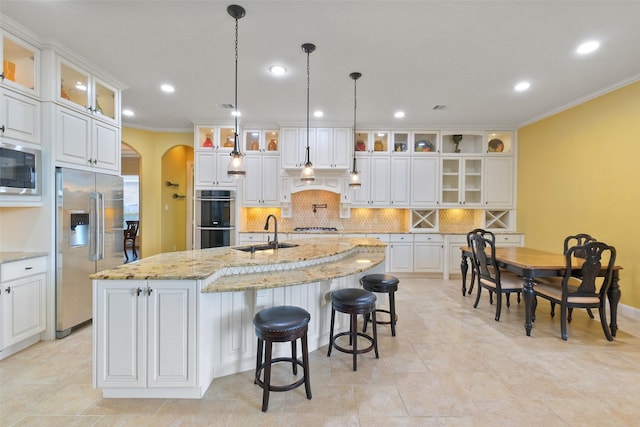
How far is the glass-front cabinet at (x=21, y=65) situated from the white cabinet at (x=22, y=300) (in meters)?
1.63

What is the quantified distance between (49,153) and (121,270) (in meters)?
1.78

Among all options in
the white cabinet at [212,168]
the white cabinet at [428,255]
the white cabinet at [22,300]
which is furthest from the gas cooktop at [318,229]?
the white cabinet at [22,300]

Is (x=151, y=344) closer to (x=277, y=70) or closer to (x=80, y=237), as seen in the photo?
(x=80, y=237)

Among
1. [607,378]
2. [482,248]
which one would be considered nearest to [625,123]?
[482,248]

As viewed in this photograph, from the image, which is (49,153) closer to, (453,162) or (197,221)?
(197,221)

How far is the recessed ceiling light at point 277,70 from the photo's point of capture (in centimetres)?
321

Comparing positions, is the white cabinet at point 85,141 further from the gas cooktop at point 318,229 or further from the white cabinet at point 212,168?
the gas cooktop at point 318,229

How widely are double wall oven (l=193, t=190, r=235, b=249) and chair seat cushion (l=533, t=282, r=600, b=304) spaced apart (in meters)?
4.60

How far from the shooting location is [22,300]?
2.56 m

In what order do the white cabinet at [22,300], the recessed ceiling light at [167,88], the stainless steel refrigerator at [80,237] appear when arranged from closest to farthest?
the white cabinet at [22,300]
the stainless steel refrigerator at [80,237]
the recessed ceiling light at [167,88]

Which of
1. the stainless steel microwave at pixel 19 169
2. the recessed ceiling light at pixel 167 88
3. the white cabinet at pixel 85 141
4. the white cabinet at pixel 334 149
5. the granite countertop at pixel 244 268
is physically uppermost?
the recessed ceiling light at pixel 167 88

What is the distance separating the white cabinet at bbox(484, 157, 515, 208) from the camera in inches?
220

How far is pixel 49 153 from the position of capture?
2.78 metres

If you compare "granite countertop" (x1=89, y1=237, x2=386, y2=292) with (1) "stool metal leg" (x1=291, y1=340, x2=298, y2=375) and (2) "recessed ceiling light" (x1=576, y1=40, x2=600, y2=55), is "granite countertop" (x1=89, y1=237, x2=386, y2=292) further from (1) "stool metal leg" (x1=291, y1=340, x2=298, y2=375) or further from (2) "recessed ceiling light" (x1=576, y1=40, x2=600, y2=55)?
(2) "recessed ceiling light" (x1=576, y1=40, x2=600, y2=55)
